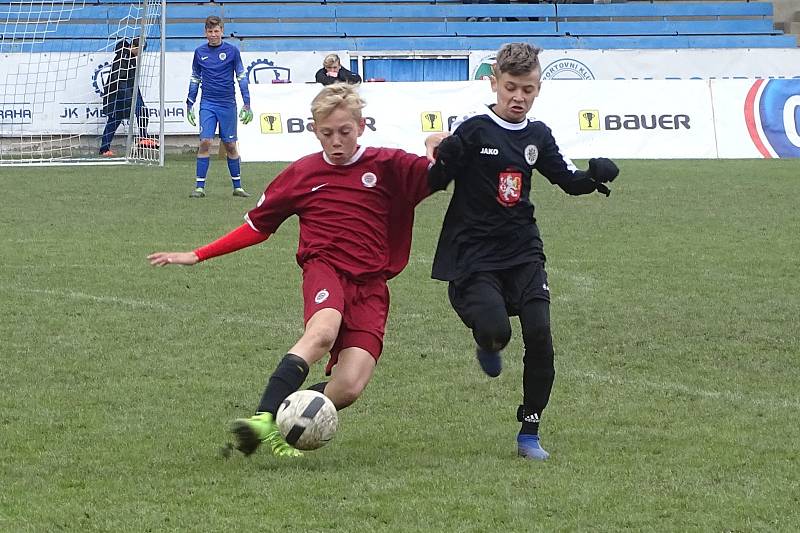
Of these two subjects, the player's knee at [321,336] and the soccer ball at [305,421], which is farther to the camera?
the player's knee at [321,336]

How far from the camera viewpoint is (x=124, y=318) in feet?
26.8

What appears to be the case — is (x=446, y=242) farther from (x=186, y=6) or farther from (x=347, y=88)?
(x=186, y=6)

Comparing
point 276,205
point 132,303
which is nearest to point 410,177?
point 276,205

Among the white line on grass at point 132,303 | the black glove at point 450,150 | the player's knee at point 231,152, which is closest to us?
the black glove at point 450,150

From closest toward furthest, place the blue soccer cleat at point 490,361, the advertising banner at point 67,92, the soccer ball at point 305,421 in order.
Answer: the soccer ball at point 305,421
the blue soccer cleat at point 490,361
the advertising banner at point 67,92

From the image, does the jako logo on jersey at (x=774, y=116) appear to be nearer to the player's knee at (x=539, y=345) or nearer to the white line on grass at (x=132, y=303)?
the white line on grass at (x=132, y=303)

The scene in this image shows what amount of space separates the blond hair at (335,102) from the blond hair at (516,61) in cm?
58

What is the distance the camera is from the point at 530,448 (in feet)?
16.7

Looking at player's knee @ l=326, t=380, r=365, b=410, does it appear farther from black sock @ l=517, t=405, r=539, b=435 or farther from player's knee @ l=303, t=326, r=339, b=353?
black sock @ l=517, t=405, r=539, b=435

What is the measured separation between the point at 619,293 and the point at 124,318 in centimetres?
333

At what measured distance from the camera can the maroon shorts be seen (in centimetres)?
505

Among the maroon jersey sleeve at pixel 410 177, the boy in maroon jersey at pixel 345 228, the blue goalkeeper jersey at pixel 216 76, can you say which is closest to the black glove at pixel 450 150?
the boy in maroon jersey at pixel 345 228

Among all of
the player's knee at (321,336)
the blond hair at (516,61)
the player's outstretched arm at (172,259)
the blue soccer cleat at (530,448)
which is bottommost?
the blue soccer cleat at (530,448)

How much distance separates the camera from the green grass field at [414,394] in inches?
171
